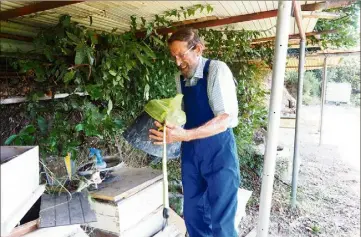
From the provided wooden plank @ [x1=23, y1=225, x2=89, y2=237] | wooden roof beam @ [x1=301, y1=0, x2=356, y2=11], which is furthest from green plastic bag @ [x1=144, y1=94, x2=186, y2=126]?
wooden roof beam @ [x1=301, y1=0, x2=356, y2=11]

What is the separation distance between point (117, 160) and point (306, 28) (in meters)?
3.41

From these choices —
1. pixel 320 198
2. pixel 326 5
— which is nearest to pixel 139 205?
pixel 326 5

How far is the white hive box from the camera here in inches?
47.0

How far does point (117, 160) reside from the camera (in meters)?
3.04

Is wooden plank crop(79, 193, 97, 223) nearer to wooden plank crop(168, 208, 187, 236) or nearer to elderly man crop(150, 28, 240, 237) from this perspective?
elderly man crop(150, 28, 240, 237)

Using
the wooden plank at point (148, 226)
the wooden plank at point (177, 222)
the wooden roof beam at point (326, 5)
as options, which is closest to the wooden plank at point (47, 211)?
the wooden plank at point (148, 226)

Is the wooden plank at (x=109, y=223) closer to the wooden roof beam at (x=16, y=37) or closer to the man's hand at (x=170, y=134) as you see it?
the man's hand at (x=170, y=134)

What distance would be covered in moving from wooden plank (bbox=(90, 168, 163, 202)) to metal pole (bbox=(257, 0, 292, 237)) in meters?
0.99

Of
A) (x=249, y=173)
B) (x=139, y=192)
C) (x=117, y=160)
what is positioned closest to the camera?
(x=139, y=192)

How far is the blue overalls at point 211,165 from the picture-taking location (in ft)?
7.57

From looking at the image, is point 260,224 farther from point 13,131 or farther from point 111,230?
point 13,131

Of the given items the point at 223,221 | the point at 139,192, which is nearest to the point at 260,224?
the point at 223,221

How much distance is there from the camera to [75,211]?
6.81 ft

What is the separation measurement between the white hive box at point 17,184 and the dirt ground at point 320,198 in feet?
7.41
